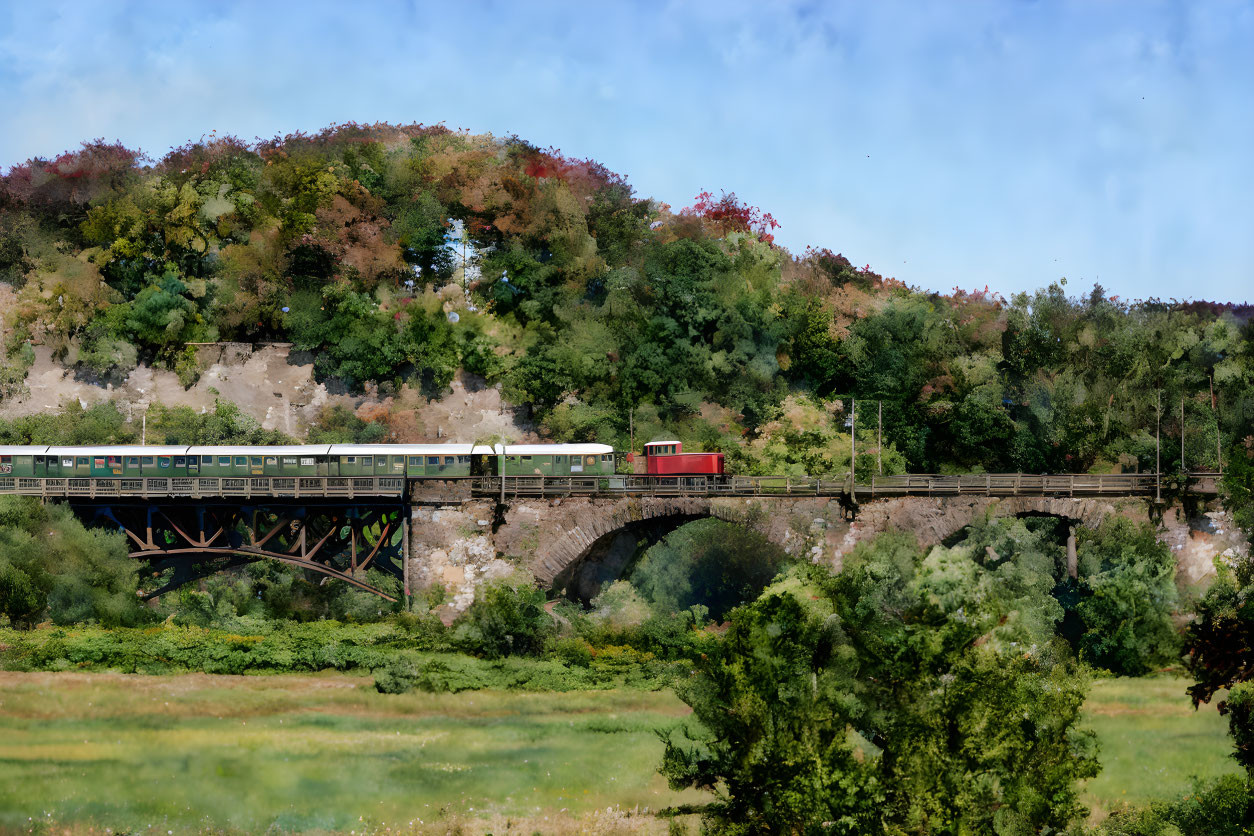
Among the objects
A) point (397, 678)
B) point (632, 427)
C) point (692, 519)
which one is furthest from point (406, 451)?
point (632, 427)

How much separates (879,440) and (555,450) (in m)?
21.6

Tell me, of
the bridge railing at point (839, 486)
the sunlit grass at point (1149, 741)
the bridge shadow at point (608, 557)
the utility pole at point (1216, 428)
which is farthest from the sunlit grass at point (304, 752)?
the utility pole at point (1216, 428)

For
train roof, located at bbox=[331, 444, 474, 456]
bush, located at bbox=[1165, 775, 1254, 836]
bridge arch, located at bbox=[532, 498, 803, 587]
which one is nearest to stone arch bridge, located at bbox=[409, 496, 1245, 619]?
bridge arch, located at bbox=[532, 498, 803, 587]

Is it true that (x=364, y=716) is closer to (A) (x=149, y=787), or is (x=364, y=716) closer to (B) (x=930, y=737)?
(A) (x=149, y=787)

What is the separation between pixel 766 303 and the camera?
89562 millimetres

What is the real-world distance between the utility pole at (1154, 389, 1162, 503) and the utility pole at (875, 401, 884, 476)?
47.1 feet

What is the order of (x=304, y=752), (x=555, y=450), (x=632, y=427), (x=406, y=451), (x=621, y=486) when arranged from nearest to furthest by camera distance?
1. (x=304, y=752)
2. (x=621, y=486)
3. (x=406, y=451)
4. (x=555, y=450)
5. (x=632, y=427)

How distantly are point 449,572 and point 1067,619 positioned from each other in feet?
96.3

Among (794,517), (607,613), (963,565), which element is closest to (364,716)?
(607,613)

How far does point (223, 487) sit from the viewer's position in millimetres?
67000

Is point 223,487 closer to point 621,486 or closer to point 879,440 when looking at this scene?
point 621,486

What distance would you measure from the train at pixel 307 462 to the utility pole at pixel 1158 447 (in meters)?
26.1

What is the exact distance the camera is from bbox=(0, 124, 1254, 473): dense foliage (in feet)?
267

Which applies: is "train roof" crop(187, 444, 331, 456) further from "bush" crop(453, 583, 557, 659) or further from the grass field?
the grass field
